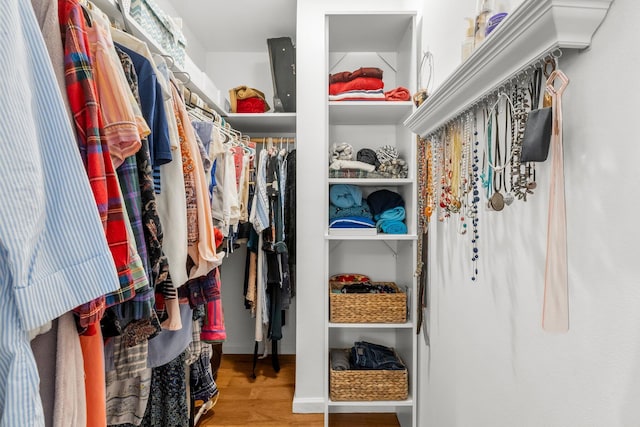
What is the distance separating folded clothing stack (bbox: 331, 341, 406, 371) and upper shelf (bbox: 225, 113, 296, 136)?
59.0 inches

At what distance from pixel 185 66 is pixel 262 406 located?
1942 millimetres

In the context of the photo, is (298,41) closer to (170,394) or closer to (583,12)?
(583,12)

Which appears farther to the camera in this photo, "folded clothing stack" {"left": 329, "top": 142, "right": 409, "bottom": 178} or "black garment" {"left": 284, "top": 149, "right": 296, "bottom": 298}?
"black garment" {"left": 284, "top": 149, "right": 296, "bottom": 298}

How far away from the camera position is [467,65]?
0.84 meters

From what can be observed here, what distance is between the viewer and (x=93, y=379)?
63 cm

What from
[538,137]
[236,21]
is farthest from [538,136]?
[236,21]

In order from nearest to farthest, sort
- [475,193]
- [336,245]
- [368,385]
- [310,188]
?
[475,193] → [368,385] → [310,188] → [336,245]

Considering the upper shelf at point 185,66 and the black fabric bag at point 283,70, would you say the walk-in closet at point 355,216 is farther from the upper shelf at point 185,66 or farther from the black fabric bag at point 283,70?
the black fabric bag at point 283,70

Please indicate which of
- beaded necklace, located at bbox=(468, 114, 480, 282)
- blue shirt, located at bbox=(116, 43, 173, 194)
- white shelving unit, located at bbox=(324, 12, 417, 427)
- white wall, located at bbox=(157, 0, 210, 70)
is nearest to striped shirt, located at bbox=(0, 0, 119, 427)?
blue shirt, located at bbox=(116, 43, 173, 194)

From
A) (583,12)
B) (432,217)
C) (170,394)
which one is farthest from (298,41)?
(170,394)

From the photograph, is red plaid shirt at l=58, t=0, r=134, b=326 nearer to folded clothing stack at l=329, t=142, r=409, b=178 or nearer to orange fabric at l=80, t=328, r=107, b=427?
orange fabric at l=80, t=328, r=107, b=427

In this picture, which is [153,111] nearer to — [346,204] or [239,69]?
[346,204]

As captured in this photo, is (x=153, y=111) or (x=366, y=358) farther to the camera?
(x=366, y=358)

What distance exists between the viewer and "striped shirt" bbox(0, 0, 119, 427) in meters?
0.44
